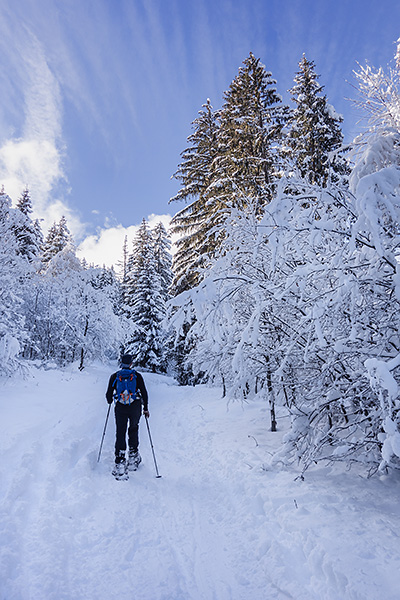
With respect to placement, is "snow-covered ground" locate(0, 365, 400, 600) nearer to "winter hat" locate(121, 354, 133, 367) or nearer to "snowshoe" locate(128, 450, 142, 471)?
"snowshoe" locate(128, 450, 142, 471)

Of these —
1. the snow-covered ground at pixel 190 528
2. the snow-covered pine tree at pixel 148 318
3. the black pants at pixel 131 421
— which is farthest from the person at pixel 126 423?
the snow-covered pine tree at pixel 148 318

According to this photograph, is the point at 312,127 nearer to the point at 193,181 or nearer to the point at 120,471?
the point at 193,181

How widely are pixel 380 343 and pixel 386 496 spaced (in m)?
1.87

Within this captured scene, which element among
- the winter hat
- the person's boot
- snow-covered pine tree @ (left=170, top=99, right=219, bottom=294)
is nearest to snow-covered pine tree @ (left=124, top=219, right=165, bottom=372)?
snow-covered pine tree @ (left=170, top=99, right=219, bottom=294)

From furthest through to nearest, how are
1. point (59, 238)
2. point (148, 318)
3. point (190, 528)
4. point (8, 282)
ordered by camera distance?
point (59, 238), point (148, 318), point (8, 282), point (190, 528)

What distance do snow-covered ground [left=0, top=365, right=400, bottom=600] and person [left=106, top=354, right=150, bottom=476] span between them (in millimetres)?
220

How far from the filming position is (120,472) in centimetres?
465

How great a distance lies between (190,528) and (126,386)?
8.53 feet

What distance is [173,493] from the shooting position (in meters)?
4.24

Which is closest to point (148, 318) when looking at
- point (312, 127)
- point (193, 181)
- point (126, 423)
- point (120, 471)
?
point (193, 181)

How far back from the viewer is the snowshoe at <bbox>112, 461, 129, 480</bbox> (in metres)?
4.61

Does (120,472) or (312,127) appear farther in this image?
(312,127)

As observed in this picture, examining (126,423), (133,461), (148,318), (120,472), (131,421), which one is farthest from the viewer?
(148,318)

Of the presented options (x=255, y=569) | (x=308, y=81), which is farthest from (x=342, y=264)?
(x=308, y=81)
